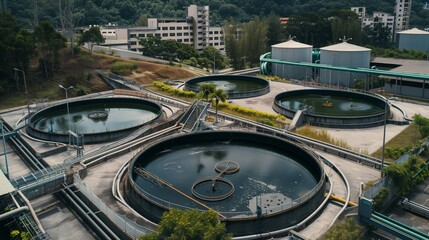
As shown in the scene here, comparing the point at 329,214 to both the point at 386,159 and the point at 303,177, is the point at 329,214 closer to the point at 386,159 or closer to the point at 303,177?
the point at 303,177

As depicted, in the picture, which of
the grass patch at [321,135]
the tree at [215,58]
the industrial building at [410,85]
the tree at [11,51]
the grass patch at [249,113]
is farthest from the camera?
the tree at [215,58]

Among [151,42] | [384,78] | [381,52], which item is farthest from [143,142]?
[381,52]

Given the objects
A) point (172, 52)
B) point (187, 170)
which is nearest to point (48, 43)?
point (172, 52)

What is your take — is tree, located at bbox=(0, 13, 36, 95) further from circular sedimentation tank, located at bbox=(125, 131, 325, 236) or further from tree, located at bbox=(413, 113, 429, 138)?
tree, located at bbox=(413, 113, 429, 138)

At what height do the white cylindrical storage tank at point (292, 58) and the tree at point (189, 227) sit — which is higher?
Answer: the white cylindrical storage tank at point (292, 58)

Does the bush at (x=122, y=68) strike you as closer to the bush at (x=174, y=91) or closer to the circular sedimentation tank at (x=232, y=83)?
the bush at (x=174, y=91)

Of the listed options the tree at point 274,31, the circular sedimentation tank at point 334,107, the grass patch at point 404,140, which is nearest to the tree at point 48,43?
the circular sedimentation tank at point 334,107

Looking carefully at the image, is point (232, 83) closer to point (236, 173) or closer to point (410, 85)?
point (410, 85)
